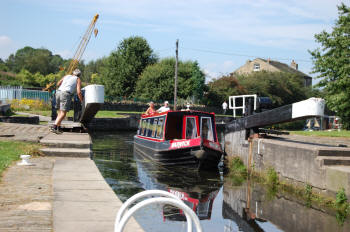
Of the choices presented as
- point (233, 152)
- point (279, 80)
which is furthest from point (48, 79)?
point (233, 152)

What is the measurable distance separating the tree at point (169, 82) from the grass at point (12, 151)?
4380 cm

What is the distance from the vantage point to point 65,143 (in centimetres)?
883

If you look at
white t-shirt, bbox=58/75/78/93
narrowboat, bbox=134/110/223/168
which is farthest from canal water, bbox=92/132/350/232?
white t-shirt, bbox=58/75/78/93

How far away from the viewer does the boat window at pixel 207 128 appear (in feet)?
49.8

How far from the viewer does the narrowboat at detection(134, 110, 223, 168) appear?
1371 cm

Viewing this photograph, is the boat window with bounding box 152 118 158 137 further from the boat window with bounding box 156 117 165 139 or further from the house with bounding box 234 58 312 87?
the house with bounding box 234 58 312 87

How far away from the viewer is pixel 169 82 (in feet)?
173

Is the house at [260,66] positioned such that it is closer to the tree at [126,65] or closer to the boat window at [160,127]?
the tree at [126,65]

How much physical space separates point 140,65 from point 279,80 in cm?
2139

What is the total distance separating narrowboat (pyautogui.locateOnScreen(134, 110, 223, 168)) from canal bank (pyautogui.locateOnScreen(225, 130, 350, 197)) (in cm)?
139

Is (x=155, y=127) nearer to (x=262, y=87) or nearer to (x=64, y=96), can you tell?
(x=64, y=96)

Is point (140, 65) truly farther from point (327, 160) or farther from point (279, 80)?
point (327, 160)

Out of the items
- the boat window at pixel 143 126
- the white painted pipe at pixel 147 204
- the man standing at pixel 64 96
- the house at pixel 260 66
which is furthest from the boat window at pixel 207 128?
the house at pixel 260 66

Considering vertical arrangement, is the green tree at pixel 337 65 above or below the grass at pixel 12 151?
above
